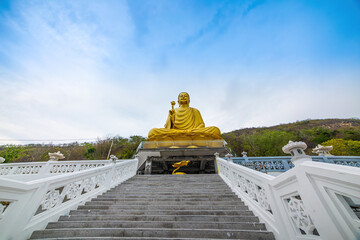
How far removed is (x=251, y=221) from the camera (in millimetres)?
2293

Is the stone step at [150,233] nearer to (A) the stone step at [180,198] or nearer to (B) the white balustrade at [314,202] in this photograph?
(B) the white balustrade at [314,202]

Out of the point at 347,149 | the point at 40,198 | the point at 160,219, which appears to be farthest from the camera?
the point at 347,149

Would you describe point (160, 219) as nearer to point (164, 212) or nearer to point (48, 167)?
point (164, 212)

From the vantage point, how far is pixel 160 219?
243 cm

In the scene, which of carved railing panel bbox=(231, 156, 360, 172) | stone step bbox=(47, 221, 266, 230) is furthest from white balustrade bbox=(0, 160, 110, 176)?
carved railing panel bbox=(231, 156, 360, 172)

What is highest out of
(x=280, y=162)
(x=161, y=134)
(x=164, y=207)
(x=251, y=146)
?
(x=251, y=146)

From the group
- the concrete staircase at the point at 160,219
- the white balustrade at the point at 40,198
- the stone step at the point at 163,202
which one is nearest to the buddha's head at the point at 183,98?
the white balustrade at the point at 40,198

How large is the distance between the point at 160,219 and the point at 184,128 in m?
7.80

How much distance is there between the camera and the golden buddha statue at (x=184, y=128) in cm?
836

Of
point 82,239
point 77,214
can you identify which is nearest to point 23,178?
point 77,214

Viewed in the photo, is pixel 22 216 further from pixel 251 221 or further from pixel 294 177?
pixel 294 177

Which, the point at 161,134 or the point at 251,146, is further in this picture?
the point at 251,146

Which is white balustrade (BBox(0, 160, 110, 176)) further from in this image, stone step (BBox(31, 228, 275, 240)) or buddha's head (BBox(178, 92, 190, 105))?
buddha's head (BBox(178, 92, 190, 105))

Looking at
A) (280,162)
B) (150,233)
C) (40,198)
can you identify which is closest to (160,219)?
(150,233)
